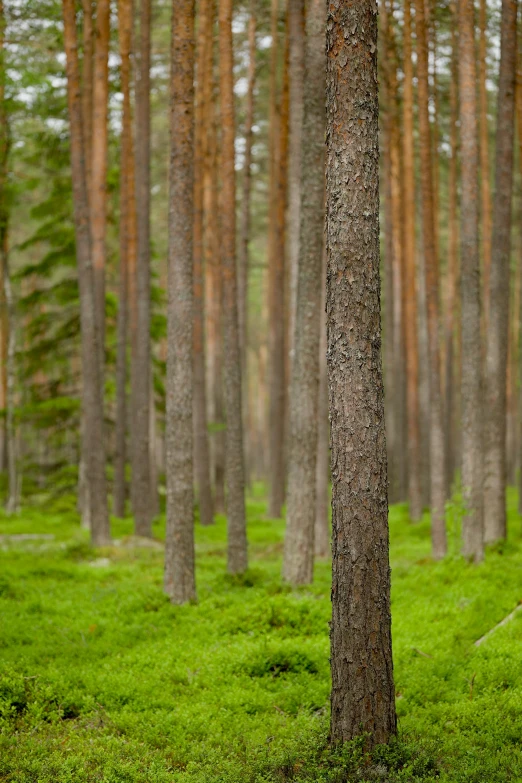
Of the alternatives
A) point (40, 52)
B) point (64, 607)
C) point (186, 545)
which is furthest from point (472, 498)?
point (40, 52)

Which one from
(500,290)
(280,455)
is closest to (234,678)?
(500,290)

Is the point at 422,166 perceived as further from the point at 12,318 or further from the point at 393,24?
the point at 12,318

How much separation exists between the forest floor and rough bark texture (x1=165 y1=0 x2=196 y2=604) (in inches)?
26.3

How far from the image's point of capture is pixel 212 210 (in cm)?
2114

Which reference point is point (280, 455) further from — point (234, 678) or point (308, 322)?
point (234, 678)

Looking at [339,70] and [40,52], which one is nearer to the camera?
[339,70]

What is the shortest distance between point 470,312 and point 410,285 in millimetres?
7644

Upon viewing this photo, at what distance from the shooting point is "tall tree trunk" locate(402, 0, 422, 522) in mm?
16828

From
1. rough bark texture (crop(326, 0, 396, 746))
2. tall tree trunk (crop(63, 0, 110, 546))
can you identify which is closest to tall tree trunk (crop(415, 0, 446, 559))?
tall tree trunk (crop(63, 0, 110, 546))

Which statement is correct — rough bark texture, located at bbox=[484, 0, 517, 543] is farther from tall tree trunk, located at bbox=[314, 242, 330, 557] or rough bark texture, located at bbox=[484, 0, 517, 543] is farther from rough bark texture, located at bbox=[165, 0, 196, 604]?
rough bark texture, located at bbox=[165, 0, 196, 604]

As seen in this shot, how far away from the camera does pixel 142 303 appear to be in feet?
48.8

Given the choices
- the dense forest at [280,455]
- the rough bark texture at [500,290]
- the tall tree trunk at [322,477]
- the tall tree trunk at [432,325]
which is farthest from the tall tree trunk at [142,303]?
the rough bark texture at [500,290]

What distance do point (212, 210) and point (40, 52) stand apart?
6652 mm

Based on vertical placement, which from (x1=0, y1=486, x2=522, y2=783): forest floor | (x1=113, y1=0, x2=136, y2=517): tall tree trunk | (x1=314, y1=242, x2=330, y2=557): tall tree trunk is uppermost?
(x1=113, y1=0, x2=136, y2=517): tall tree trunk
